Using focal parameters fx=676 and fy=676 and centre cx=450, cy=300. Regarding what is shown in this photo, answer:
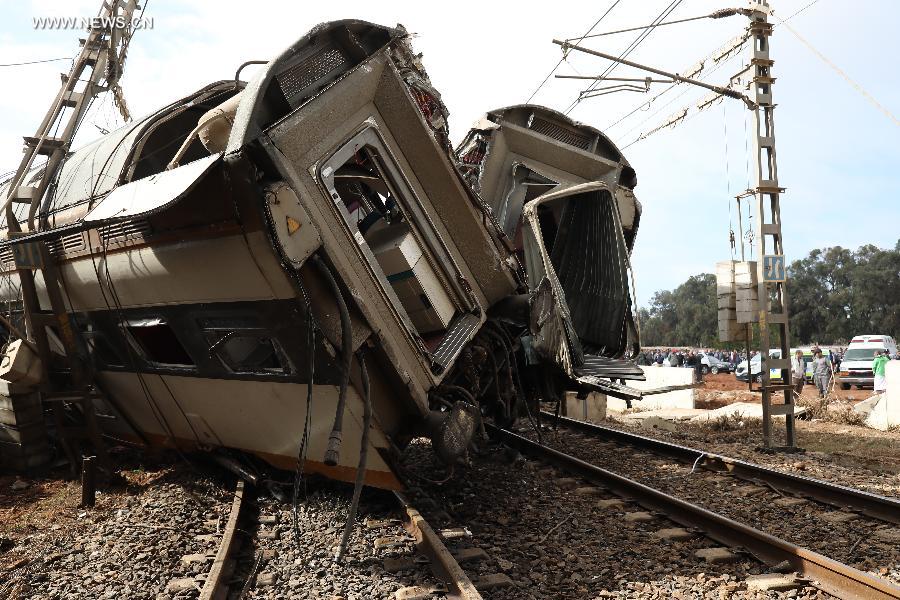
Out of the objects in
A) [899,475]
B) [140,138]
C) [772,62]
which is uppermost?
[772,62]

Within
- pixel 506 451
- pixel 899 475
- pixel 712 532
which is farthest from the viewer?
pixel 506 451

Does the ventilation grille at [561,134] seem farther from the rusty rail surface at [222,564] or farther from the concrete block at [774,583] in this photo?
the concrete block at [774,583]

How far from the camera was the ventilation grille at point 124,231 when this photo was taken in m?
5.40

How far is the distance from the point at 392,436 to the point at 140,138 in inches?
158

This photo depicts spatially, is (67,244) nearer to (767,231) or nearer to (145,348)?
(145,348)

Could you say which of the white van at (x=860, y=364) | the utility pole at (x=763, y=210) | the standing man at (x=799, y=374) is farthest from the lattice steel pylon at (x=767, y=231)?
the white van at (x=860, y=364)

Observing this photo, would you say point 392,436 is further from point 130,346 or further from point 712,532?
point 130,346

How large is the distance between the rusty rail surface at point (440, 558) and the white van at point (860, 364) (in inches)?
973

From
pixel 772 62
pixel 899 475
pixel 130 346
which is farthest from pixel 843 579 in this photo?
pixel 772 62

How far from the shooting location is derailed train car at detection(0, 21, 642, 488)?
471 cm

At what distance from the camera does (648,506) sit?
5930mm

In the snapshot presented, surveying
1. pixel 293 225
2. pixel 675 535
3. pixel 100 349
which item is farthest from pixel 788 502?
pixel 100 349

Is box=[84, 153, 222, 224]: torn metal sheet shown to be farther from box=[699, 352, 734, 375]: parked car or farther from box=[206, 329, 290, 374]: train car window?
box=[699, 352, 734, 375]: parked car

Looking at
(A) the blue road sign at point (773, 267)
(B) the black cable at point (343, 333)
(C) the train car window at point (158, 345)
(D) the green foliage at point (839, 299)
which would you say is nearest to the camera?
(B) the black cable at point (343, 333)
